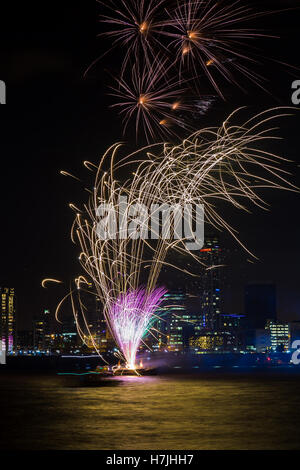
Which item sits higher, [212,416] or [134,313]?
[134,313]

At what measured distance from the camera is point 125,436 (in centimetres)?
2125

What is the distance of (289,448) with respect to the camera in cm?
1898

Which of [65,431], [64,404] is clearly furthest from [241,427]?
[64,404]

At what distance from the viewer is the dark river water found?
65.4 feet

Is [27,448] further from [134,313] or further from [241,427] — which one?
[134,313]

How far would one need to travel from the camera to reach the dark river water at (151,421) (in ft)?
65.4

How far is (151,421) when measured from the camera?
1007 inches

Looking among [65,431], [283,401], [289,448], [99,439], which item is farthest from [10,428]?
[283,401]
